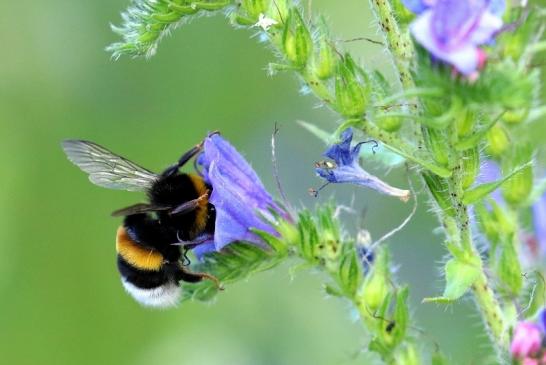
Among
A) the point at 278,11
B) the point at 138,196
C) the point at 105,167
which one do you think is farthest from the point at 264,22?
the point at 138,196

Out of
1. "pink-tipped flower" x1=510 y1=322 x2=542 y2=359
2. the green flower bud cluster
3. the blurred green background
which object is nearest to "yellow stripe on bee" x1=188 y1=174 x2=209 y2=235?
the green flower bud cluster

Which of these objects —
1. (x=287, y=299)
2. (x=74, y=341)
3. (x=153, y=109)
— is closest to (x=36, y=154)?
(x=153, y=109)

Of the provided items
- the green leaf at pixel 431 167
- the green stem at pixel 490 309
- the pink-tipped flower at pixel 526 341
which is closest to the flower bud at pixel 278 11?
the green leaf at pixel 431 167

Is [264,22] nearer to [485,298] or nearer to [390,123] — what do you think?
[390,123]

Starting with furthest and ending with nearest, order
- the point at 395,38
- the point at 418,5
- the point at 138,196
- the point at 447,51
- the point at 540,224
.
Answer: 1. the point at 138,196
2. the point at 540,224
3. the point at 395,38
4. the point at 418,5
5. the point at 447,51

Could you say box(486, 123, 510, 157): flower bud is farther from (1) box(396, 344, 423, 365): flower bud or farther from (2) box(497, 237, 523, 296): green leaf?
(1) box(396, 344, 423, 365): flower bud

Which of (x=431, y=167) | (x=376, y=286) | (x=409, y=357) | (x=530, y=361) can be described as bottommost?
(x=530, y=361)

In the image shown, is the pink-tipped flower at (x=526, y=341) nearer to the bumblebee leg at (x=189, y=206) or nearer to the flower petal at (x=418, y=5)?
the flower petal at (x=418, y=5)
